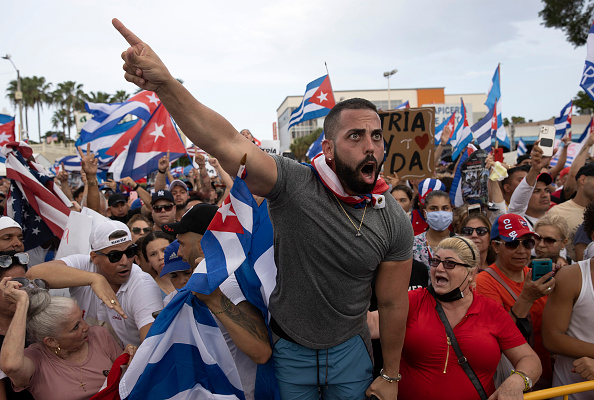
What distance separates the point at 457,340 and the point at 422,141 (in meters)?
3.65

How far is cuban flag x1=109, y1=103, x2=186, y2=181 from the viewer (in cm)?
791

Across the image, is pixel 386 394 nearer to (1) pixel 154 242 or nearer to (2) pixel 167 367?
(2) pixel 167 367

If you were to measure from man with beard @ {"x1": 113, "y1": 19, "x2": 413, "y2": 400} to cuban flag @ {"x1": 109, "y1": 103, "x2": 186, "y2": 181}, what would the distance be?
615cm

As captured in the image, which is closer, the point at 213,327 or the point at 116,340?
the point at 213,327

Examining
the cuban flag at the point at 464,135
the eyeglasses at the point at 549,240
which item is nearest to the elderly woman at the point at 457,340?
the eyeglasses at the point at 549,240

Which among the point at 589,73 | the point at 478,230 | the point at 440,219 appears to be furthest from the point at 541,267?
the point at 589,73

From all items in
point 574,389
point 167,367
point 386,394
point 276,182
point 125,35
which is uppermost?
point 125,35

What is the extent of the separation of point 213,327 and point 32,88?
72.8 meters

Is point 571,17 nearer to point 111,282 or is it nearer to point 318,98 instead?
point 318,98

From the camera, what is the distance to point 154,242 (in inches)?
157

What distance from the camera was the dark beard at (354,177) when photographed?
2021mm

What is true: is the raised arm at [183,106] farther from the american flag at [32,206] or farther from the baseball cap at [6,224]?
the american flag at [32,206]

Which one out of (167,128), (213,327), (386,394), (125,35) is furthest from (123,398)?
(167,128)

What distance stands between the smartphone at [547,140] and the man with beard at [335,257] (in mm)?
3963
